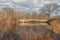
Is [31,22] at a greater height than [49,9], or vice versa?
[49,9]

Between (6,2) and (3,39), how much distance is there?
0.69 meters

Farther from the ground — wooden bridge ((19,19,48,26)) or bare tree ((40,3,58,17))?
bare tree ((40,3,58,17))

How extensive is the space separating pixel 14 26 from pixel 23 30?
0.18m

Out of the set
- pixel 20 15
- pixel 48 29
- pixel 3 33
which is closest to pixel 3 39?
pixel 3 33

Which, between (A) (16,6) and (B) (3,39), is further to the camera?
(A) (16,6)

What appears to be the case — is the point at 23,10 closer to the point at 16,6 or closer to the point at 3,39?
the point at 16,6

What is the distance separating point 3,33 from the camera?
3.07m

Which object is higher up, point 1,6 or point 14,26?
point 1,6

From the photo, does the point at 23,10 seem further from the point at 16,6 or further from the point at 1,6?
the point at 1,6

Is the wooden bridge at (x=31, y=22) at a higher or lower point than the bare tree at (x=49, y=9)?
lower

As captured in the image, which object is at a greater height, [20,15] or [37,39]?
[20,15]

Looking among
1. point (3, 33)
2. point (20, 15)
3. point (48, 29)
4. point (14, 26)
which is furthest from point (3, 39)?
point (48, 29)

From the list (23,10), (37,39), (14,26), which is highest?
(23,10)

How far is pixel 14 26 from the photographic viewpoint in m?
3.15
